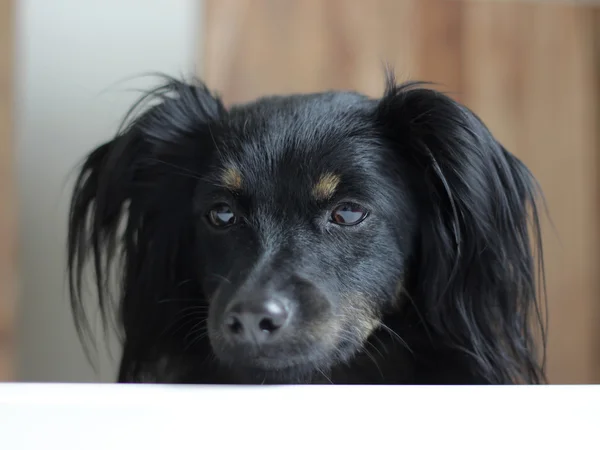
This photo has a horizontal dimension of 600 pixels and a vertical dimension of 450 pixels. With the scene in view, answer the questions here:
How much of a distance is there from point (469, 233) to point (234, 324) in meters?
0.53

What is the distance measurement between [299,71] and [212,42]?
11.6 inches

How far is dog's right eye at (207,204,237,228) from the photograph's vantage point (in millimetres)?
1238

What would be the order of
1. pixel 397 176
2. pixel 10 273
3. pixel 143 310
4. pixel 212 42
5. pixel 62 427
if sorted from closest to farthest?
pixel 62 427, pixel 397 176, pixel 143 310, pixel 10 273, pixel 212 42

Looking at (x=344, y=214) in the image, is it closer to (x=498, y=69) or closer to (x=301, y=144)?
(x=301, y=144)

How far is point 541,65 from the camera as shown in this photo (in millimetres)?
2084

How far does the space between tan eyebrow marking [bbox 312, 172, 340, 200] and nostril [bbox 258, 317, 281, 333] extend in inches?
11.5

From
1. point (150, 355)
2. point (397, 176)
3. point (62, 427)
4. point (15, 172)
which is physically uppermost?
point (397, 176)

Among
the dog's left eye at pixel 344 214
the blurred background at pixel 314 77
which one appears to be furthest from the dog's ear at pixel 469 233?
the blurred background at pixel 314 77

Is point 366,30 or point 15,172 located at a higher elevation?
point 366,30

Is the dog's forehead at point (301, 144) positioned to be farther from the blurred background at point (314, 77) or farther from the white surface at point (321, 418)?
the blurred background at point (314, 77)

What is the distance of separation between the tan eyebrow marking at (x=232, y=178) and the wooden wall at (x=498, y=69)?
0.85 metres

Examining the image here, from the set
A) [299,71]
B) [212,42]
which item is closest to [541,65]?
[299,71]

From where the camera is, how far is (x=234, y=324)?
982 millimetres

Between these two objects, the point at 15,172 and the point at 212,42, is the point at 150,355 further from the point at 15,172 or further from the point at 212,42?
the point at 212,42
